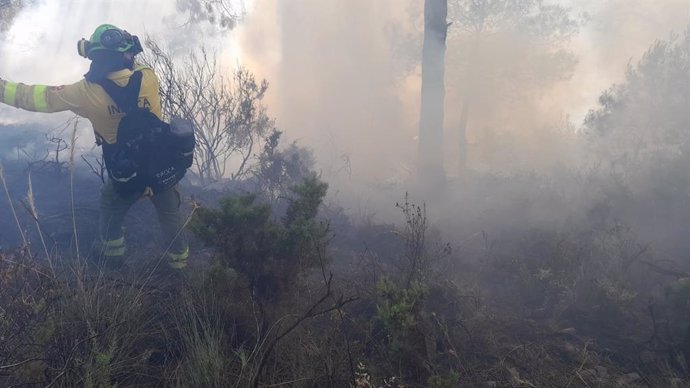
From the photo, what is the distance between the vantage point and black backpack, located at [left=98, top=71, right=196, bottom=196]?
150 inches

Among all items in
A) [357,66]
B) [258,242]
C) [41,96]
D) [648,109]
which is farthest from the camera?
[357,66]

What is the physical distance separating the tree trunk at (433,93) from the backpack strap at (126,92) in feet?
19.9

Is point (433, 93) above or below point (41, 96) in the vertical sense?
above

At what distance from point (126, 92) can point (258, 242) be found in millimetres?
1657

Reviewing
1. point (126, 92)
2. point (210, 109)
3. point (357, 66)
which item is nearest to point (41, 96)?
point (126, 92)

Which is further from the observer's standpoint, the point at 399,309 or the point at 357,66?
the point at 357,66

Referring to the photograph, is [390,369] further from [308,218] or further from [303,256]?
[308,218]

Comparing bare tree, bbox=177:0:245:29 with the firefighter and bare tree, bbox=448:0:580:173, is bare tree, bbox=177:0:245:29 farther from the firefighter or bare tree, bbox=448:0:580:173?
bare tree, bbox=448:0:580:173

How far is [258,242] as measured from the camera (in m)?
3.29

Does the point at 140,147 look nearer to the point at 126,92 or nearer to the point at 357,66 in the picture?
the point at 126,92

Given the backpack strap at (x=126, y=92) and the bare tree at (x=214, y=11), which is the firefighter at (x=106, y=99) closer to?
the backpack strap at (x=126, y=92)

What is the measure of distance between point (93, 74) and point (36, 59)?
45.6 ft

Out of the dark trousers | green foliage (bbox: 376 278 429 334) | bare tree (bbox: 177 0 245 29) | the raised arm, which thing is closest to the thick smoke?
bare tree (bbox: 177 0 245 29)

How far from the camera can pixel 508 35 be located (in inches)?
586
